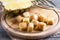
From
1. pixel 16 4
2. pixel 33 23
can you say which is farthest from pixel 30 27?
pixel 16 4

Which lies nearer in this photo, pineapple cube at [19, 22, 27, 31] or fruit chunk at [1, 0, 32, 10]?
pineapple cube at [19, 22, 27, 31]

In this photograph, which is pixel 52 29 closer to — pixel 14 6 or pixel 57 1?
pixel 14 6

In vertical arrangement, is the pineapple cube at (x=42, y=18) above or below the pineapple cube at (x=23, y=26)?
above

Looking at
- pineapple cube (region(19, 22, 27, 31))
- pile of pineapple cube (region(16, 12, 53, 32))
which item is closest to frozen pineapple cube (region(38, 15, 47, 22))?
pile of pineapple cube (region(16, 12, 53, 32))

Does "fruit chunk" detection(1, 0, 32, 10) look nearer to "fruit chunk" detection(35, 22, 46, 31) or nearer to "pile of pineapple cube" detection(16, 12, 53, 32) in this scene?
"pile of pineapple cube" detection(16, 12, 53, 32)

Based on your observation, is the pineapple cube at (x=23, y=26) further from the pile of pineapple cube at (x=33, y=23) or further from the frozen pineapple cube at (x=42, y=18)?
the frozen pineapple cube at (x=42, y=18)

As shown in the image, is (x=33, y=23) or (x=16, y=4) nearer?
(x=33, y=23)

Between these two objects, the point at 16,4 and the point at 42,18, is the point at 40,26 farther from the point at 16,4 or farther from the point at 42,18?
the point at 16,4

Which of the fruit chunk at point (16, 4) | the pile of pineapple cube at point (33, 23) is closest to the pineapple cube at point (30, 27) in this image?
the pile of pineapple cube at point (33, 23)

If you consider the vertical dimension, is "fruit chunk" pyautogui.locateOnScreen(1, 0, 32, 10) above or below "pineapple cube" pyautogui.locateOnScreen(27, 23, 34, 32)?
above

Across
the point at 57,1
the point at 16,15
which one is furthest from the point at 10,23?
the point at 57,1

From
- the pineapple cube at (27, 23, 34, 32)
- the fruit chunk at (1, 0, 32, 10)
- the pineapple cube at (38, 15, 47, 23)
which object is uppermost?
the fruit chunk at (1, 0, 32, 10)

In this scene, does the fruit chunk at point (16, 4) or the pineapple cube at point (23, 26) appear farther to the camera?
the fruit chunk at point (16, 4)
